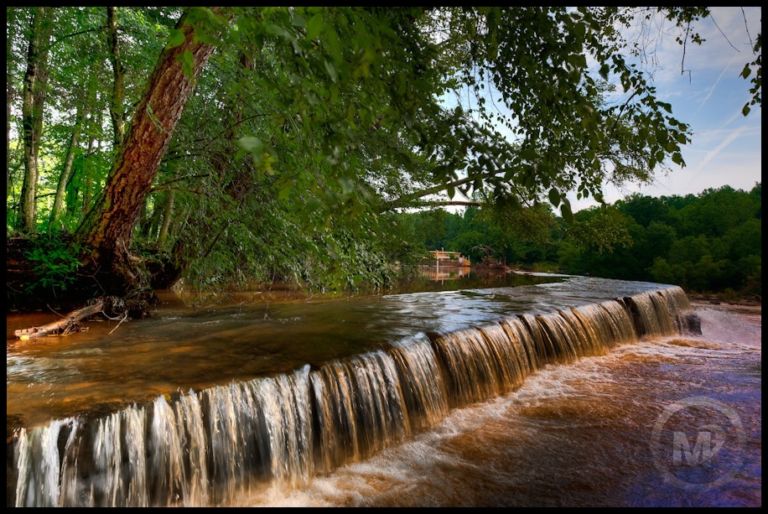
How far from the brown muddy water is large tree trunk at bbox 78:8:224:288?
4.42ft

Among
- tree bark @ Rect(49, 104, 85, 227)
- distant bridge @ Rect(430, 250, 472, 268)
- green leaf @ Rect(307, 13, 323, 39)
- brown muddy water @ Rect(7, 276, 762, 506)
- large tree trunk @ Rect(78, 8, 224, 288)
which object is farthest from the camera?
distant bridge @ Rect(430, 250, 472, 268)

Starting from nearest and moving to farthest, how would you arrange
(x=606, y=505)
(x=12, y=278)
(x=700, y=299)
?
(x=606, y=505) < (x=12, y=278) < (x=700, y=299)

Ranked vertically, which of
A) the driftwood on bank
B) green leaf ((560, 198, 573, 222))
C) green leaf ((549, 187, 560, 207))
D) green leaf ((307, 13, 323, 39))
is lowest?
the driftwood on bank

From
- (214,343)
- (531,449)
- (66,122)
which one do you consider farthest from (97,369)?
(66,122)

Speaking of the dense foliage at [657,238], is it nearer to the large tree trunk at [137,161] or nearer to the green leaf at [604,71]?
the large tree trunk at [137,161]

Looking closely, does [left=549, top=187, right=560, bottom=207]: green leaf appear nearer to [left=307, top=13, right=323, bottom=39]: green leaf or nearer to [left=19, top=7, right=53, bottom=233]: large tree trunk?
[left=307, top=13, right=323, bottom=39]: green leaf

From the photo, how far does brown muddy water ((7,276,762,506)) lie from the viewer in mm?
3330

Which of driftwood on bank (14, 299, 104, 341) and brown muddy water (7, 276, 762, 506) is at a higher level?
driftwood on bank (14, 299, 104, 341)

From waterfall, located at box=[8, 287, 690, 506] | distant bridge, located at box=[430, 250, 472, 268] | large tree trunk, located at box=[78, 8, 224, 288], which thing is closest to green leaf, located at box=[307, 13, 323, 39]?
waterfall, located at box=[8, 287, 690, 506]

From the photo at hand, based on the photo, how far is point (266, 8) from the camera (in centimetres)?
175

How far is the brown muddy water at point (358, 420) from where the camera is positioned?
10.9ft

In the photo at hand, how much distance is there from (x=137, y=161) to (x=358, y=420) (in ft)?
15.9

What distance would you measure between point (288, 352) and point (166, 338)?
1.94m

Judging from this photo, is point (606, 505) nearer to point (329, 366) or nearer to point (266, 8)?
point (329, 366)
